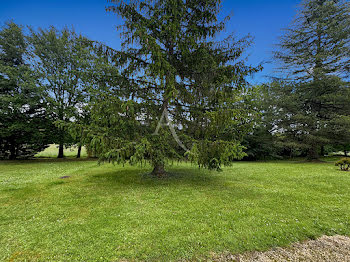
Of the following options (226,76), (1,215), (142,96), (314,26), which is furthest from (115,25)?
(314,26)

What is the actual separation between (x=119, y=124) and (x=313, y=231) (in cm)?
607

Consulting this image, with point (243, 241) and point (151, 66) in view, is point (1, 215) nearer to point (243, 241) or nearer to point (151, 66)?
point (243, 241)

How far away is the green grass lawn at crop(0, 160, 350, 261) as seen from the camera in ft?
7.93

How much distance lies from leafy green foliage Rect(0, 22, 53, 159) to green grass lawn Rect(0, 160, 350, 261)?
894cm

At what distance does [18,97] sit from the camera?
11203 millimetres

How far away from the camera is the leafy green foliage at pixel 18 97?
11.5 metres

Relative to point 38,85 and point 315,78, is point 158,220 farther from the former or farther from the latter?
point 315,78

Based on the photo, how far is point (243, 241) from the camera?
262 cm

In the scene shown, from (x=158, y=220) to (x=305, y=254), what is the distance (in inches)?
99.3

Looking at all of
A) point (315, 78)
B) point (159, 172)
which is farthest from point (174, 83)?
point (315, 78)

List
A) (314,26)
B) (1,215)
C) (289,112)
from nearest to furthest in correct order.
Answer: (1,215) < (314,26) < (289,112)

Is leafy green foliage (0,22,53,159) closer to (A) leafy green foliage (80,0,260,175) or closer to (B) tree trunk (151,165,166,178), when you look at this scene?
(A) leafy green foliage (80,0,260,175)

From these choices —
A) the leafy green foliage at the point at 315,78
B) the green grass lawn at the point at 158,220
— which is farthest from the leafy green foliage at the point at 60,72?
the leafy green foliage at the point at 315,78

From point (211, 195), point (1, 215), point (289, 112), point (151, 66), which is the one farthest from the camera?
point (289, 112)
